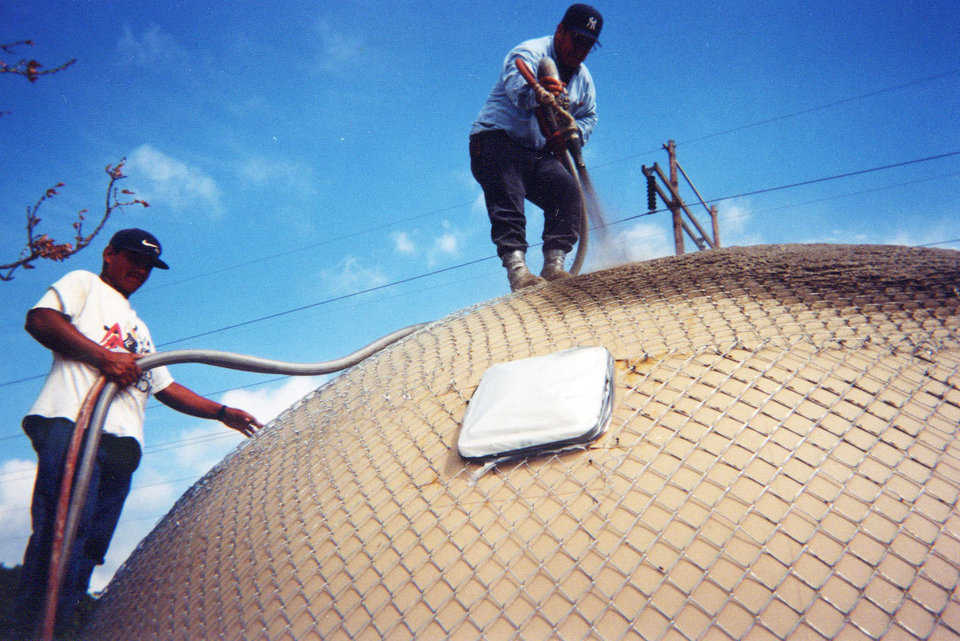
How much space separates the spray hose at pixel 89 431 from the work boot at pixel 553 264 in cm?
143

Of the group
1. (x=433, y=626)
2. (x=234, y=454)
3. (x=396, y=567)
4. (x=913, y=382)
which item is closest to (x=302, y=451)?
(x=234, y=454)

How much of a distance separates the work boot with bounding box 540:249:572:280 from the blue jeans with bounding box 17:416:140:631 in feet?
7.79

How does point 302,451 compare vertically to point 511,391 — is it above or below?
below

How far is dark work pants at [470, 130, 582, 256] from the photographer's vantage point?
381cm

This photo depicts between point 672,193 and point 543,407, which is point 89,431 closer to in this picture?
point 543,407

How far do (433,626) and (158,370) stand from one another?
8.50 feet

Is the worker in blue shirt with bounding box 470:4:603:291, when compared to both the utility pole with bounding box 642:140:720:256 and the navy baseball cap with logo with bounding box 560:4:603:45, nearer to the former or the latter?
the navy baseball cap with logo with bounding box 560:4:603:45

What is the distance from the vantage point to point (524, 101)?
11.8 feet

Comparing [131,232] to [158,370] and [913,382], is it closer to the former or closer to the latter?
[158,370]

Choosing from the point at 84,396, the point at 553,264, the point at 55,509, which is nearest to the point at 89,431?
the point at 84,396

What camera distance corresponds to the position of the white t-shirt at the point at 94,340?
291cm

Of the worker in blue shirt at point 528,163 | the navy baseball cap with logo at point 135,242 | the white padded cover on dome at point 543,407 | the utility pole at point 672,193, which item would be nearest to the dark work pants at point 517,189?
the worker in blue shirt at point 528,163

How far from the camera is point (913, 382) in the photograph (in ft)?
6.79

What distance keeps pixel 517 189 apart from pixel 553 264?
19.8 inches
